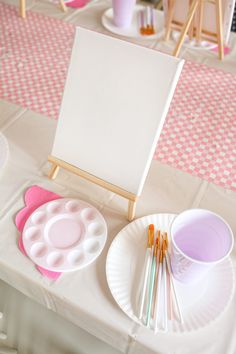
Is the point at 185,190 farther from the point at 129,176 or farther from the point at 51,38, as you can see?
the point at 51,38

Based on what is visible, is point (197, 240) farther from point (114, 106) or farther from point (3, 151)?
point (3, 151)

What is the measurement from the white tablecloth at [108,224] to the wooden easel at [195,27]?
521mm

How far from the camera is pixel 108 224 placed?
76 cm

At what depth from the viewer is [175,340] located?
1.97ft

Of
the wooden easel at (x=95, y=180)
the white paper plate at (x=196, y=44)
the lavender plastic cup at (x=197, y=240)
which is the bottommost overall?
the wooden easel at (x=95, y=180)

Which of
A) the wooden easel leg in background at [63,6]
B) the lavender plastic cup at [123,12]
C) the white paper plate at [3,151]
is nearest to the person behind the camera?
the white paper plate at [3,151]

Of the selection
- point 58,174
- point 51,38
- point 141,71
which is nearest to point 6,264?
point 58,174

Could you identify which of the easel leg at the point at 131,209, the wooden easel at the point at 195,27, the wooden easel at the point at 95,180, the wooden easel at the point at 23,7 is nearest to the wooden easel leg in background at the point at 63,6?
the wooden easel at the point at 23,7

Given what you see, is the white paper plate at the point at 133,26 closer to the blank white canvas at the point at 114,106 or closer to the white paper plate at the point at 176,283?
the blank white canvas at the point at 114,106

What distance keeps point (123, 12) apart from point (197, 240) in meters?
0.91

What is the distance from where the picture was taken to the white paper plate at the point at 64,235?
2.22 feet

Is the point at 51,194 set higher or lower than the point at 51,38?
lower

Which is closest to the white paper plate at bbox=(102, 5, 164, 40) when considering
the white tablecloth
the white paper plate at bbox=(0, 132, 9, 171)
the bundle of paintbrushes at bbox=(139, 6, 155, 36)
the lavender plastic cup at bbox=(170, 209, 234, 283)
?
the bundle of paintbrushes at bbox=(139, 6, 155, 36)

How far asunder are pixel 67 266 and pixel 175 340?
0.71 feet
